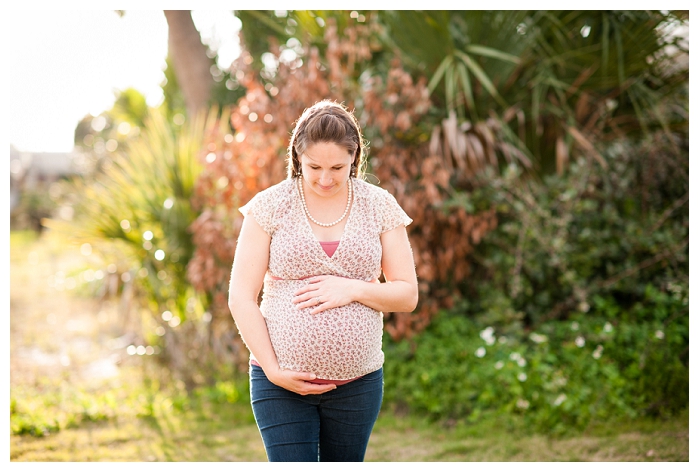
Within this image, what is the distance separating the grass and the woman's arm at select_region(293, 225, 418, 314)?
6.26 ft

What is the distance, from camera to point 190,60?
6117 millimetres

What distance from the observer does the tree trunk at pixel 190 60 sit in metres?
6.00

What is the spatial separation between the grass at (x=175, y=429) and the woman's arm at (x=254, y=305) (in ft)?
6.20

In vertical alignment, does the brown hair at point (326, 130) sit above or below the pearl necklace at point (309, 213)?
above

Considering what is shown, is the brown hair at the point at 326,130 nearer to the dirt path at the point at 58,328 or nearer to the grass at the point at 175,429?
the grass at the point at 175,429

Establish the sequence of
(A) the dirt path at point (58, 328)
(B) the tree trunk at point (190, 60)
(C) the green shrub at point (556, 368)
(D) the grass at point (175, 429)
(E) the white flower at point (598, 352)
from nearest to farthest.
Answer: (D) the grass at point (175, 429)
(C) the green shrub at point (556, 368)
(E) the white flower at point (598, 352)
(A) the dirt path at point (58, 328)
(B) the tree trunk at point (190, 60)

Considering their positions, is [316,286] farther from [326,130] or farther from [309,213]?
[326,130]

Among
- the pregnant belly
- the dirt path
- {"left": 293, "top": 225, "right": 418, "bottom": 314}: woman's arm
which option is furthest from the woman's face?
the dirt path

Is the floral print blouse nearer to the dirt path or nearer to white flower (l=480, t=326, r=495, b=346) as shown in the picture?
white flower (l=480, t=326, r=495, b=346)

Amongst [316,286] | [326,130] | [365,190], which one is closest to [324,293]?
[316,286]

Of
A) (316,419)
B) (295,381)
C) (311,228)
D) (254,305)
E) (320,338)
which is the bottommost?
(316,419)

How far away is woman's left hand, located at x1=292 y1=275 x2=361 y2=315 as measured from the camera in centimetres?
189

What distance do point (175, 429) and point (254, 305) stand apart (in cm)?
262

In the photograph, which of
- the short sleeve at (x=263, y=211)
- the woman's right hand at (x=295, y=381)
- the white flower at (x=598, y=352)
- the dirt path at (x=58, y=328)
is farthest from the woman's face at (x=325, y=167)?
the dirt path at (x=58, y=328)
